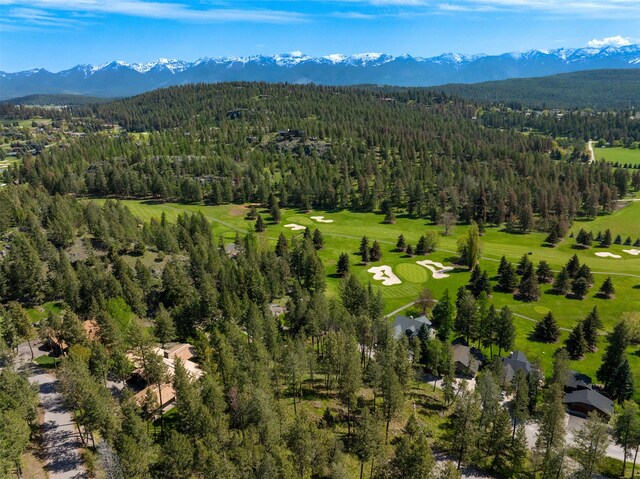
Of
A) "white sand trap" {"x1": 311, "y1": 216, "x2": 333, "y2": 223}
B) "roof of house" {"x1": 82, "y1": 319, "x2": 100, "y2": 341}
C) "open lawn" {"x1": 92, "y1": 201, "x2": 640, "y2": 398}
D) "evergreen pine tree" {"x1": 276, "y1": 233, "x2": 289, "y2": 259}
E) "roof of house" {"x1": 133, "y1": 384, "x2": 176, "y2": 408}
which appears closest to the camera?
"roof of house" {"x1": 133, "y1": 384, "x2": 176, "y2": 408}

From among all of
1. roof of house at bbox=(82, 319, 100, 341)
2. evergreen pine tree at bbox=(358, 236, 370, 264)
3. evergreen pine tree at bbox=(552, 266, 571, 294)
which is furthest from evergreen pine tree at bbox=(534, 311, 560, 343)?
roof of house at bbox=(82, 319, 100, 341)

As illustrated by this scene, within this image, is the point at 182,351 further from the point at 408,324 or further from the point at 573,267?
the point at 573,267

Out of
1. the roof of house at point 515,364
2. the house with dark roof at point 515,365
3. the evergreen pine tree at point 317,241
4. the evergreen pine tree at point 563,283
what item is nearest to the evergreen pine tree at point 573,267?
the evergreen pine tree at point 563,283

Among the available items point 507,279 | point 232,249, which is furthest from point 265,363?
point 232,249

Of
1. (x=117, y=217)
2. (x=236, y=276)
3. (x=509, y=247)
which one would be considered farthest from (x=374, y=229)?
(x=117, y=217)

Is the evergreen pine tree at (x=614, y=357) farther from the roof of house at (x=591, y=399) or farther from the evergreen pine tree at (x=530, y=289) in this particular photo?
the evergreen pine tree at (x=530, y=289)

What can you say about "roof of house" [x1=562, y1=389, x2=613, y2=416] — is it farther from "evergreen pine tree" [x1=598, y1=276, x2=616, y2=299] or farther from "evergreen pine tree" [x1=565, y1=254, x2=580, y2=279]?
"evergreen pine tree" [x1=565, y1=254, x2=580, y2=279]
